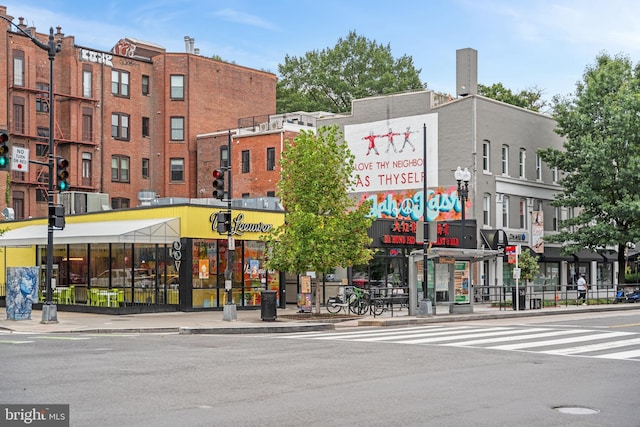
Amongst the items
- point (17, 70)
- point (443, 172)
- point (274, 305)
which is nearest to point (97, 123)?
point (17, 70)

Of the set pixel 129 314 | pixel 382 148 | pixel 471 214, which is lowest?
pixel 129 314

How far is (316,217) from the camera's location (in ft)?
98.2

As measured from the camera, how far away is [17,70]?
187 ft

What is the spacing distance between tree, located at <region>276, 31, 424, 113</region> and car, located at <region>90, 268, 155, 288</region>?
49386mm

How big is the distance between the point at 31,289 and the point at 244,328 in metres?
8.26

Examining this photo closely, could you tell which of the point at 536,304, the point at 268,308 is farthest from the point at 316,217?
the point at 536,304

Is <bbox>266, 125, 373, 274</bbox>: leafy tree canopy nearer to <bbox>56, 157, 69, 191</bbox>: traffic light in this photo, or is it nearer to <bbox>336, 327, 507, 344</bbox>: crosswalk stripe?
<bbox>336, 327, 507, 344</bbox>: crosswalk stripe

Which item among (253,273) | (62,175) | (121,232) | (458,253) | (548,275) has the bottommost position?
(548,275)

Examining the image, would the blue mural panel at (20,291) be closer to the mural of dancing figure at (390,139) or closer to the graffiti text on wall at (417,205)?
the graffiti text on wall at (417,205)

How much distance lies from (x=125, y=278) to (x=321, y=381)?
74.9 ft

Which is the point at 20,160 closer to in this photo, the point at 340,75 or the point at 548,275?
the point at 548,275

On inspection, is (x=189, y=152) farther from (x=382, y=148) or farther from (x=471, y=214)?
(x=471, y=214)

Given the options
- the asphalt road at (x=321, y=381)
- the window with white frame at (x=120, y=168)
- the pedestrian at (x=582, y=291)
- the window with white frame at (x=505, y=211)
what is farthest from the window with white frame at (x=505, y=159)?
the window with white frame at (x=120, y=168)

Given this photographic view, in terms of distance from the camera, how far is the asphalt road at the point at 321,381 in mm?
10195
